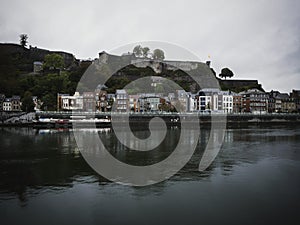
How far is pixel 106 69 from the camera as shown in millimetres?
79375

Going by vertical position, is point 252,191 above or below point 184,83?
below

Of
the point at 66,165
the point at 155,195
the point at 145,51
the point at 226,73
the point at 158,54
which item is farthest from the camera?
the point at 145,51

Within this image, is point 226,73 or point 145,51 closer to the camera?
point 226,73

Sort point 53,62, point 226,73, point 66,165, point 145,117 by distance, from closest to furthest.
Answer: point 66,165 → point 145,117 → point 53,62 → point 226,73

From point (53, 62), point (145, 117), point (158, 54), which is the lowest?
point (145, 117)

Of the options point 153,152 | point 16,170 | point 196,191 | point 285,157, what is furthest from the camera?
point 153,152

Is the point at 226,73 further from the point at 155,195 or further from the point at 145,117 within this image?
the point at 155,195

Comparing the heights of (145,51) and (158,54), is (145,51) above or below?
above

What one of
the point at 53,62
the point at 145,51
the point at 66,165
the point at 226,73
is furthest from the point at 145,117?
the point at 226,73

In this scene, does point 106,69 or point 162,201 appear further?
point 106,69

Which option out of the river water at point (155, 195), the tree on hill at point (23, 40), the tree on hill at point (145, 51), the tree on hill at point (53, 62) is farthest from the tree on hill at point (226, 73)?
the river water at point (155, 195)

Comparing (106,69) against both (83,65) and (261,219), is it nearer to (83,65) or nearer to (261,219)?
(83,65)

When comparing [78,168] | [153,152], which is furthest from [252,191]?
[153,152]

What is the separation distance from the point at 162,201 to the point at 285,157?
465 inches
